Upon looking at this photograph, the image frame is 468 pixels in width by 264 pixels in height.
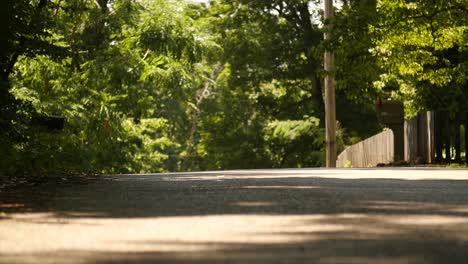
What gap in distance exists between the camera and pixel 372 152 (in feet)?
98.8

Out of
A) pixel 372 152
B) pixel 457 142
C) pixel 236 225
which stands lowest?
pixel 236 225

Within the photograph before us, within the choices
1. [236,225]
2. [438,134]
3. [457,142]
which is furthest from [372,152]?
[236,225]

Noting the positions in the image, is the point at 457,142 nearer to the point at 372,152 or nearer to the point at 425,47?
the point at 425,47

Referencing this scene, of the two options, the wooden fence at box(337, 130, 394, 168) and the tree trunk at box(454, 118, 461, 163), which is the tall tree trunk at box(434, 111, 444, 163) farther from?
the wooden fence at box(337, 130, 394, 168)

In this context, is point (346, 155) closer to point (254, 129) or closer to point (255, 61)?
point (255, 61)

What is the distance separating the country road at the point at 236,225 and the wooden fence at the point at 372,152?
16.9 metres

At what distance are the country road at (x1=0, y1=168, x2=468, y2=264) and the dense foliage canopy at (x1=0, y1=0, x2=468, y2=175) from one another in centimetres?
544

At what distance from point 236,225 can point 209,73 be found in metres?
36.6

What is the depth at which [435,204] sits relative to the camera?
847 cm

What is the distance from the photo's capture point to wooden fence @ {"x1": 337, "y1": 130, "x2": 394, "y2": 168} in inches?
1092

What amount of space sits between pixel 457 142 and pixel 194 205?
15.2 meters

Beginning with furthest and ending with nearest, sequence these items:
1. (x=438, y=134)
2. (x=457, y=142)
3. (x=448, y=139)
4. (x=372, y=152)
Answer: (x=372, y=152) → (x=438, y=134) → (x=448, y=139) → (x=457, y=142)

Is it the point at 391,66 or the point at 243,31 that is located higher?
the point at 243,31

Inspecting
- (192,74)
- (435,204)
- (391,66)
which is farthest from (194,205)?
(192,74)
